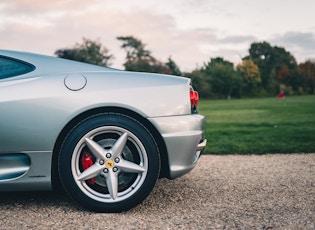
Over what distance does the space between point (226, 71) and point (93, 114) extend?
63767mm

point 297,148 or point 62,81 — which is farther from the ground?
point 62,81

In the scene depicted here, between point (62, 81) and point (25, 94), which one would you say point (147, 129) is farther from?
point (25, 94)

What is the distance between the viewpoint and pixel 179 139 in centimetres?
309

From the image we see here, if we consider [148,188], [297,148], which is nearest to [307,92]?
[297,148]

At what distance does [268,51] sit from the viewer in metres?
85.9

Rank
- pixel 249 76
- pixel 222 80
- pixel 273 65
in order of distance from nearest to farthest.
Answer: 1. pixel 222 80
2. pixel 249 76
3. pixel 273 65

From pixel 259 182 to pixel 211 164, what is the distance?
127 centimetres

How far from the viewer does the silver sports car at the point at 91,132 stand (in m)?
2.98

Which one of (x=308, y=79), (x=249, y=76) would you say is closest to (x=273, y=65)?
(x=308, y=79)

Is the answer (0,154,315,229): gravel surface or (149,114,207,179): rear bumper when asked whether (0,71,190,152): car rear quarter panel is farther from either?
(0,154,315,229): gravel surface

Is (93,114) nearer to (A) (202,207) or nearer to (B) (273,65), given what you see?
(A) (202,207)

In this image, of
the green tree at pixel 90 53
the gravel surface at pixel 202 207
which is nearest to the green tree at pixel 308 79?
the green tree at pixel 90 53

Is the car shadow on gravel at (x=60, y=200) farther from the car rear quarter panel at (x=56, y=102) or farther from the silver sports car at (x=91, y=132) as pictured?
the car rear quarter panel at (x=56, y=102)

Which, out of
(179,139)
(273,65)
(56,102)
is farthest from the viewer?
(273,65)
